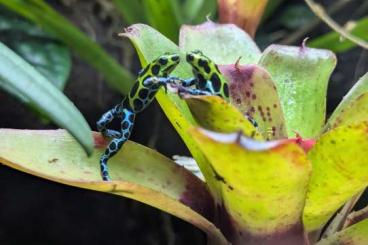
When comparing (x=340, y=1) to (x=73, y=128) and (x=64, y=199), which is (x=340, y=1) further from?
(x=73, y=128)

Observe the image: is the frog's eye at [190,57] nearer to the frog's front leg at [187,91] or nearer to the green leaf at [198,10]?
the frog's front leg at [187,91]

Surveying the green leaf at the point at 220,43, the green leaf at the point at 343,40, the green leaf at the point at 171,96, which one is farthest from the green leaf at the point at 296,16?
the green leaf at the point at 171,96

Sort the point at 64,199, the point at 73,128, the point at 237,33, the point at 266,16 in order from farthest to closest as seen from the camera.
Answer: the point at 266,16 → the point at 64,199 → the point at 237,33 → the point at 73,128

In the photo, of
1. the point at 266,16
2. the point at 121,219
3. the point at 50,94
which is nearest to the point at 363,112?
the point at 50,94

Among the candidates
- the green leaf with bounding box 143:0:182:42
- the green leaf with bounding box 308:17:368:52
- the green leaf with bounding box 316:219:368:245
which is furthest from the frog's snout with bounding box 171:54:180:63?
the green leaf with bounding box 308:17:368:52

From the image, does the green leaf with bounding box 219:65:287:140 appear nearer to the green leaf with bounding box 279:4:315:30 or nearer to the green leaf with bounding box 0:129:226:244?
the green leaf with bounding box 0:129:226:244
